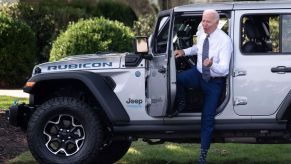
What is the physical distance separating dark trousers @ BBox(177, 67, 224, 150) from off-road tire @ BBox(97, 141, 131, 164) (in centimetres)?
139

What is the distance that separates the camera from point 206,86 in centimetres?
767

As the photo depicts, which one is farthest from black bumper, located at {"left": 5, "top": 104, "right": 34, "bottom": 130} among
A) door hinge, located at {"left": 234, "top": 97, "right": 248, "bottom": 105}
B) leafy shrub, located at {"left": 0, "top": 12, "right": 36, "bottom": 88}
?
leafy shrub, located at {"left": 0, "top": 12, "right": 36, "bottom": 88}

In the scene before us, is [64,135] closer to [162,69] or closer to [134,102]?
[134,102]

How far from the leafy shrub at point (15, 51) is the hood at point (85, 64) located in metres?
10.0

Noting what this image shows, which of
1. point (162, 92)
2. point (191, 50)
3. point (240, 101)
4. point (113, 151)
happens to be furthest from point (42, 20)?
point (240, 101)

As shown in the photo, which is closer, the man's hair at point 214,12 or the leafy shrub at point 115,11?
the man's hair at point 214,12

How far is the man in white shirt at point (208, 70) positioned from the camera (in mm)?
7562

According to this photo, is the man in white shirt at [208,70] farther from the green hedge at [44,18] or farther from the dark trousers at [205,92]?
the green hedge at [44,18]

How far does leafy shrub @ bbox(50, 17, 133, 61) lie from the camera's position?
55.4 feet

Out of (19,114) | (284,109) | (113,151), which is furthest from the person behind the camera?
(113,151)

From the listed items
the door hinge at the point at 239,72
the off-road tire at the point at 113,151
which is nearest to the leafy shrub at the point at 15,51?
the off-road tire at the point at 113,151

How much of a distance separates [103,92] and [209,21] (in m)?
1.38

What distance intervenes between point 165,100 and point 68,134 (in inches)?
46.8

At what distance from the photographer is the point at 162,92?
7691 mm
